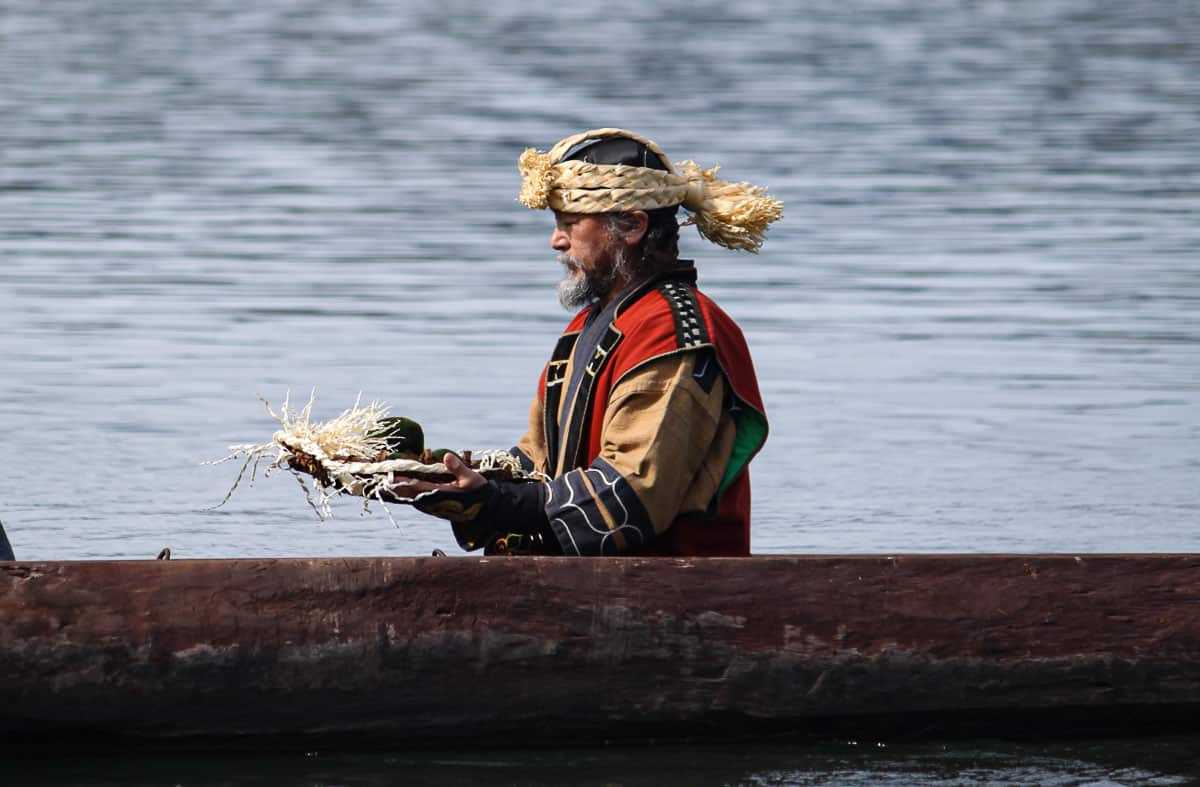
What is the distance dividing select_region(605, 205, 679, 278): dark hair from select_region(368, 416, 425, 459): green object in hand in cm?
67

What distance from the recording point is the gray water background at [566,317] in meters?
8.99

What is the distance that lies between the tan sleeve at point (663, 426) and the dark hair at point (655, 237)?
1.12 feet

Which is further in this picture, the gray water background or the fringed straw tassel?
the gray water background

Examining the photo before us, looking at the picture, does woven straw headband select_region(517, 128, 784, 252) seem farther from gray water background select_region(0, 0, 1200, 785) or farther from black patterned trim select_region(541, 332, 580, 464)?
gray water background select_region(0, 0, 1200, 785)

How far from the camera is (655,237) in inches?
232

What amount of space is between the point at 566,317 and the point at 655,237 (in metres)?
7.93

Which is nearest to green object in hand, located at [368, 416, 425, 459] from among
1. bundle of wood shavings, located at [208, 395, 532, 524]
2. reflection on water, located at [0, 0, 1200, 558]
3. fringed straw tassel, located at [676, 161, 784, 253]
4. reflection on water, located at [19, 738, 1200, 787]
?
bundle of wood shavings, located at [208, 395, 532, 524]

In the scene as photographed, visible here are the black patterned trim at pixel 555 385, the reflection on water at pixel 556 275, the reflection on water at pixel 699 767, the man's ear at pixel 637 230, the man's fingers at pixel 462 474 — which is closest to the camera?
the man's fingers at pixel 462 474

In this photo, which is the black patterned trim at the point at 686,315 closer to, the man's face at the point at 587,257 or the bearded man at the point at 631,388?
the bearded man at the point at 631,388

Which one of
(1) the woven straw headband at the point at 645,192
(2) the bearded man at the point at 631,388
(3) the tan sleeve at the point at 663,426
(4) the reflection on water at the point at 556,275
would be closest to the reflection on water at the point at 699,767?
(2) the bearded man at the point at 631,388

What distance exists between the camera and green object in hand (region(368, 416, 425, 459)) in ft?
19.0

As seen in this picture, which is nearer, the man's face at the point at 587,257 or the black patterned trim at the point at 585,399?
the black patterned trim at the point at 585,399

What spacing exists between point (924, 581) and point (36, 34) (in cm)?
3465

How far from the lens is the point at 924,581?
5.74 meters
